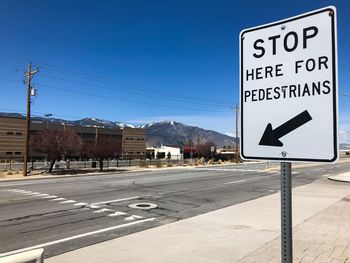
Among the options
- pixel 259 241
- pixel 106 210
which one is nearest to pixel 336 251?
pixel 259 241

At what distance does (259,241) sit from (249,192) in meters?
9.85

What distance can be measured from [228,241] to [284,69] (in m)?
6.15

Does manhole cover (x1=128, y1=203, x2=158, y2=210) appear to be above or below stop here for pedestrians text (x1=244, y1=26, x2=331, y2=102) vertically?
below

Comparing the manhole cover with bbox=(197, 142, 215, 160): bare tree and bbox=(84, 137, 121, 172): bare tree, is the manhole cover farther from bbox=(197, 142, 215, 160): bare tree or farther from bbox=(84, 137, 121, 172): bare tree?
bbox=(197, 142, 215, 160): bare tree

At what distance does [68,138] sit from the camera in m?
30.9

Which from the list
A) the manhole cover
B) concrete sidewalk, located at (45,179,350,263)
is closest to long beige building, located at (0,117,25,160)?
the manhole cover

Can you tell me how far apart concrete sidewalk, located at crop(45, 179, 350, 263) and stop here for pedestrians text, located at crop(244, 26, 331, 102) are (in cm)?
459

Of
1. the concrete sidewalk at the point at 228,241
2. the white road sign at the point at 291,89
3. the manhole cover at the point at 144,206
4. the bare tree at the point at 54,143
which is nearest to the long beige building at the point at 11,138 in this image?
the bare tree at the point at 54,143

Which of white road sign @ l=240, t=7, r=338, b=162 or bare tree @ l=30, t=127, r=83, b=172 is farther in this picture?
bare tree @ l=30, t=127, r=83, b=172

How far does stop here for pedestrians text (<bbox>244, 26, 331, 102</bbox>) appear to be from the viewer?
206cm

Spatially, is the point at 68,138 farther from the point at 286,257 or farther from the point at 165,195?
the point at 286,257

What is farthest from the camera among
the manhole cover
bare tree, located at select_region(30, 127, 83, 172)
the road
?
bare tree, located at select_region(30, 127, 83, 172)

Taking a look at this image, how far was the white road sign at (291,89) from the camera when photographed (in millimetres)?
2023

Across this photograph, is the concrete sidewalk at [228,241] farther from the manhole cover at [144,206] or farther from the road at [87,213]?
the manhole cover at [144,206]
